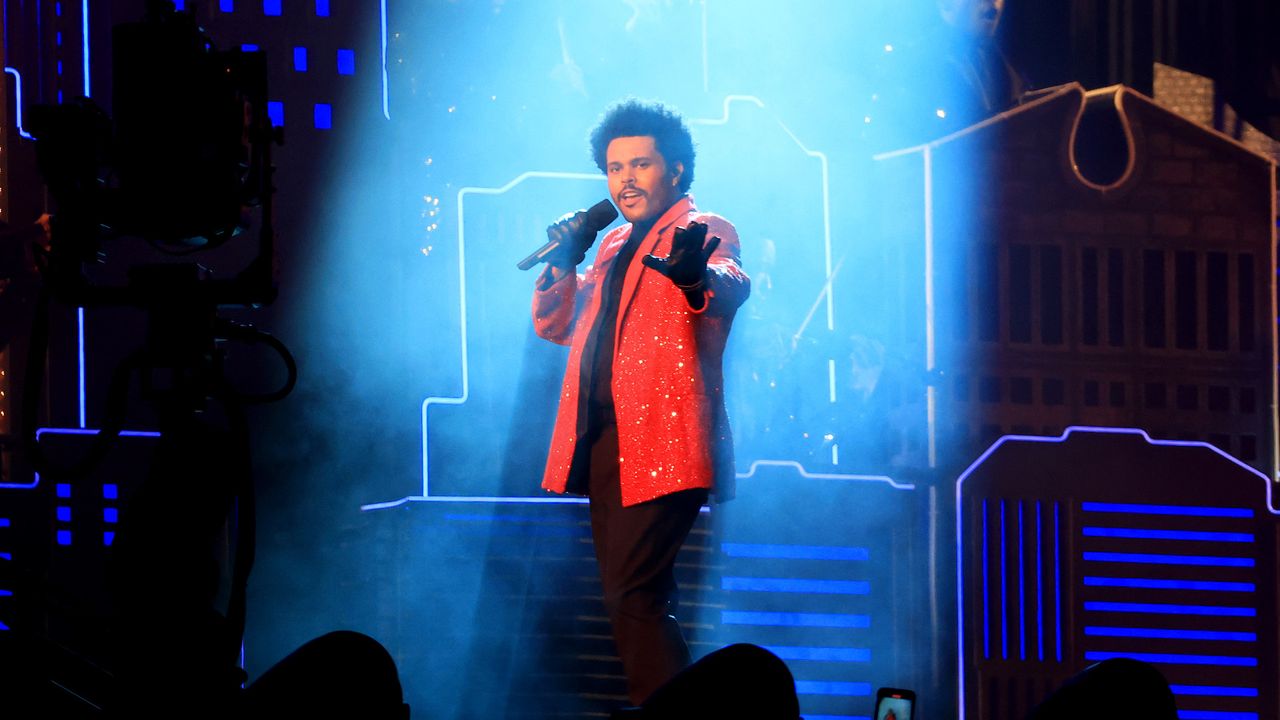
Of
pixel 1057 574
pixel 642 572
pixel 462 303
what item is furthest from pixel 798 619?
pixel 462 303

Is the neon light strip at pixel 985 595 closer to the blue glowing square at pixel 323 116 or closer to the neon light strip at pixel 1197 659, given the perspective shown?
the neon light strip at pixel 1197 659

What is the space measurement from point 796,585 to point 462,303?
47.5 inches

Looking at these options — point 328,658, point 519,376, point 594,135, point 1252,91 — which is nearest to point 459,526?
point 519,376

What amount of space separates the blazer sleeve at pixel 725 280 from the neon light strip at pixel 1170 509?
1.51 metres

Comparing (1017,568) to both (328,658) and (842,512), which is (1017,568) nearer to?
(842,512)

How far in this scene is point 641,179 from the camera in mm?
2609

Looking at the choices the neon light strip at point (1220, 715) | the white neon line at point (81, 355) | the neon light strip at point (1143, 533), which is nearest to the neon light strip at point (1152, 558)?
the neon light strip at point (1143, 533)

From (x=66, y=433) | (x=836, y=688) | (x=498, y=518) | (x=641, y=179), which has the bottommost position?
(x=836, y=688)

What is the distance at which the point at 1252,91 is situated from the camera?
3668 millimetres

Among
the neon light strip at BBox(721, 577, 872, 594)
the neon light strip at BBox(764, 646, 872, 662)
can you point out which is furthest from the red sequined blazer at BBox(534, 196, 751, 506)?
the neon light strip at BBox(764, 646, 872, 662)

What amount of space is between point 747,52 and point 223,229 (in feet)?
7.21

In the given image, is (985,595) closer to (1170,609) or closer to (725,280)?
(1170,609)

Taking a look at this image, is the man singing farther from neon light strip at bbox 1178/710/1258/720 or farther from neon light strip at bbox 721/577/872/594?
neon light strip at bbox 1178/710/1258/720

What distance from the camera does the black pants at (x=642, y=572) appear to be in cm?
235
